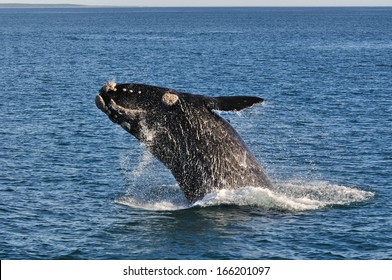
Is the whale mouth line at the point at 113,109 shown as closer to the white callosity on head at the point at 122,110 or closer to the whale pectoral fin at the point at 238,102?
the white callosity on head at the point at 122,110

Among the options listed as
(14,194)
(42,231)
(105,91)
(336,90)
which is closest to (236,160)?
(105,91)

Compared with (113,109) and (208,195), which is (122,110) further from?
(208,195)

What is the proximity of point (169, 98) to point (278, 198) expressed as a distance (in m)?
7.05

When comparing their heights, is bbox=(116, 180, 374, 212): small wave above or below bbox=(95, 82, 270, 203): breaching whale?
below

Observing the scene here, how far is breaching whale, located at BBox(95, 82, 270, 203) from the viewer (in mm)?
31375

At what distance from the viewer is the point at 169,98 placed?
103 feet

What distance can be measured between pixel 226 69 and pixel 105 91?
269ft

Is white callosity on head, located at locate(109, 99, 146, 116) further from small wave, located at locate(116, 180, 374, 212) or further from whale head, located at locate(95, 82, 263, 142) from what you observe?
small wave, located at locate(116, 180, 374, 212)

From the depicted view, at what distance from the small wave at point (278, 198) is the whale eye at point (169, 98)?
15.4 feet

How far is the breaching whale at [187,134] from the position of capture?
31.4m

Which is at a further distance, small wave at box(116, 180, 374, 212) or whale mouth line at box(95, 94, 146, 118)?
small wave at box(116, 180, 374, 212)

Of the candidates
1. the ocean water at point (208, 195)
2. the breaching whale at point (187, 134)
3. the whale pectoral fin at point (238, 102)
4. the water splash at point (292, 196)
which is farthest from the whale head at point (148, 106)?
the ocean water at point (208, 195)

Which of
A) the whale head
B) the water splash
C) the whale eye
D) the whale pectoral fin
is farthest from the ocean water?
the whale pectoral fin
